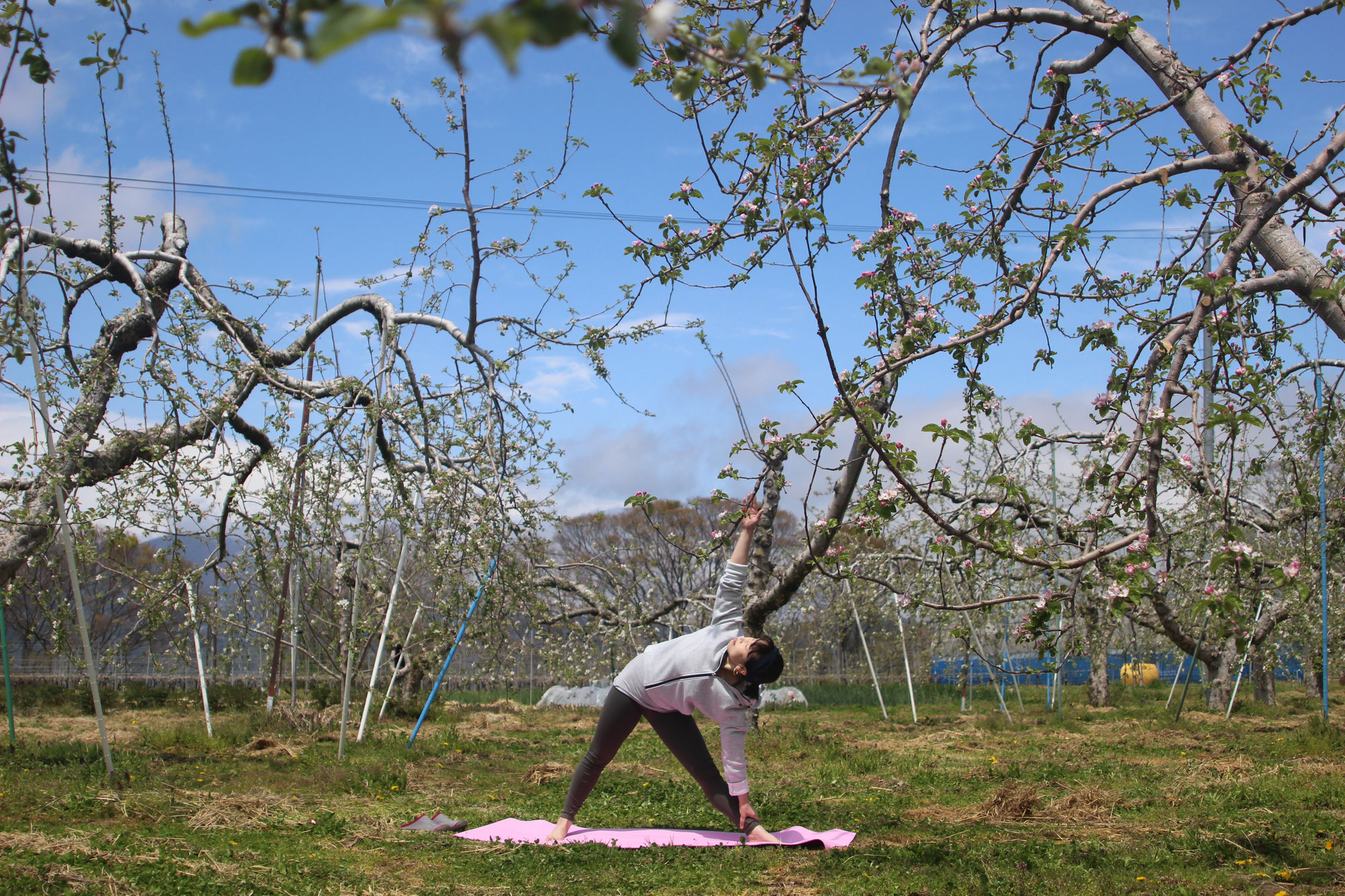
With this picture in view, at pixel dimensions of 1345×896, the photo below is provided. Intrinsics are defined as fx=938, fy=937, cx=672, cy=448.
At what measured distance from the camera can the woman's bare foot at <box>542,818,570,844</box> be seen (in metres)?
4.00

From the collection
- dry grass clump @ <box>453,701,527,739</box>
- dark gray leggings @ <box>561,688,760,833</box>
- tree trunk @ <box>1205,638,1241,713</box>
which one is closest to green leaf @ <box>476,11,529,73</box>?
dark gray leggings @ <box>561,688,760,833</box>

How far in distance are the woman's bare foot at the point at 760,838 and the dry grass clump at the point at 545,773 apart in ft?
8.09

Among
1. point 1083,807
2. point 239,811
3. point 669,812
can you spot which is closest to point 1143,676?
point 1083,807

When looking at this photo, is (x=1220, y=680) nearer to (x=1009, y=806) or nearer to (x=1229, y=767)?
(x=1229, y=767)

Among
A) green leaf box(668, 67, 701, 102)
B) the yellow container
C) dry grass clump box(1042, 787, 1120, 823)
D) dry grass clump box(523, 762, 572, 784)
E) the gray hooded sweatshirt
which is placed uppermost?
green leaf box(668, 67, 701, 102)

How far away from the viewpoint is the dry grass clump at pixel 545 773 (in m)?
6.08

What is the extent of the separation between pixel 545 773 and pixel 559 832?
7.42 ft

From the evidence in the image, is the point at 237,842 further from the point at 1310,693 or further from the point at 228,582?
the point at 1310,693

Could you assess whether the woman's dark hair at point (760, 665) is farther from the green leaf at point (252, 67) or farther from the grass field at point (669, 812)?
the green leaf at point (252, 67)

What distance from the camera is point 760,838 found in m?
3.89

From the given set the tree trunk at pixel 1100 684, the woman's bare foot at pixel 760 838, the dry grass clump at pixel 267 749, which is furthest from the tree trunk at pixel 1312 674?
the dry grass clump at pixel 267 749

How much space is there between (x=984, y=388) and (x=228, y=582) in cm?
586

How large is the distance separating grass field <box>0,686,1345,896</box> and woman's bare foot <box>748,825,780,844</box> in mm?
82

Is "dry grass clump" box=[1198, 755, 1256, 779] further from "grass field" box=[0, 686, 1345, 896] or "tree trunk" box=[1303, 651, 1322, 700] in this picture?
"tree trunk" box=[1303, 651, 1322, 700]
